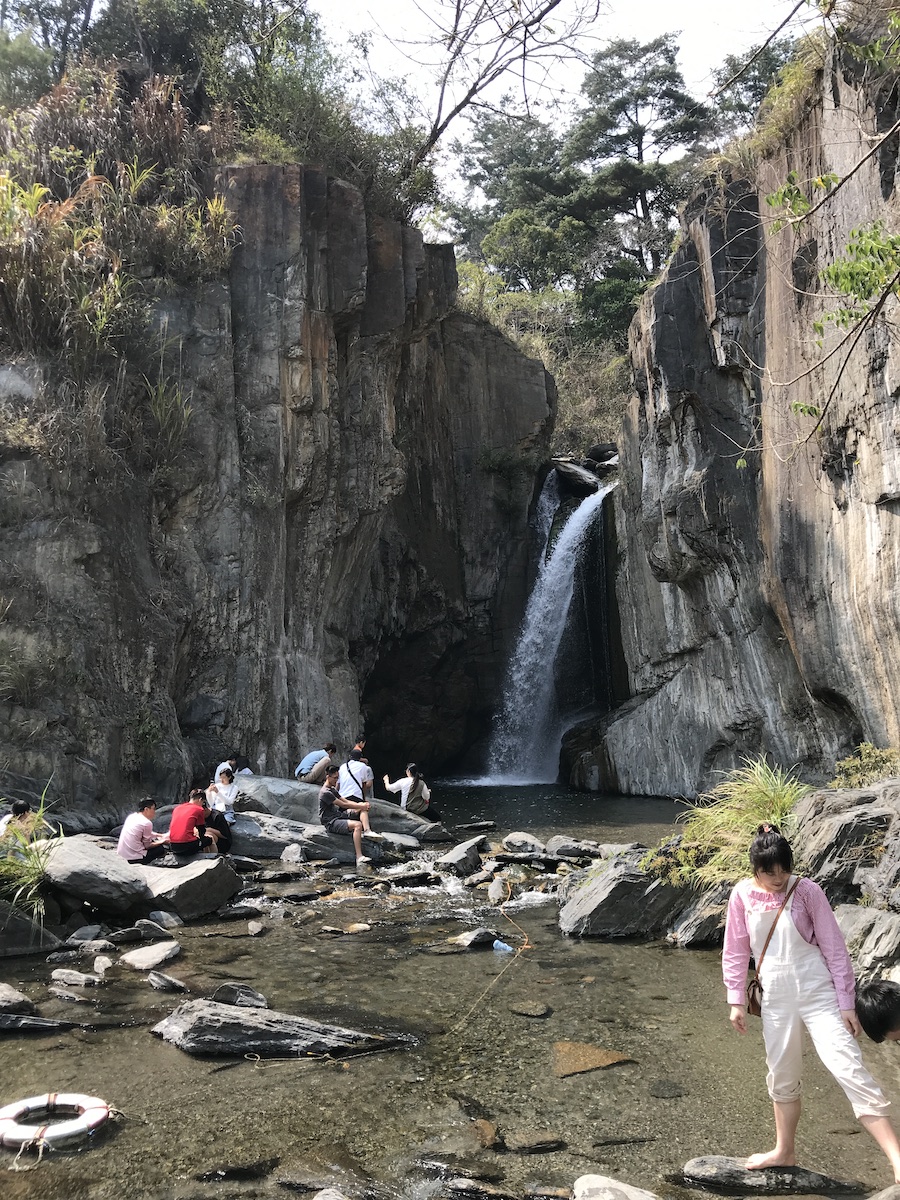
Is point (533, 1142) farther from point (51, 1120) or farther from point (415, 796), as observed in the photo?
point (415, 796)

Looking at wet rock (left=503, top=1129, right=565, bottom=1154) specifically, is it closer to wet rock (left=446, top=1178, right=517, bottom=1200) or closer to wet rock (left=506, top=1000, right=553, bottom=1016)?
wet rock (left=446, top=1178, right=517, bottom=1200)

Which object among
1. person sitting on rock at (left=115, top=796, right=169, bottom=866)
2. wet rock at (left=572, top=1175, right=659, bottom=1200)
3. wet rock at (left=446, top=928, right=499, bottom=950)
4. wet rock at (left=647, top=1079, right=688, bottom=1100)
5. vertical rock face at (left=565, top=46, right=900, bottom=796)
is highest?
vertical rock face at (left=565, top=46, right=900, bottom=796)

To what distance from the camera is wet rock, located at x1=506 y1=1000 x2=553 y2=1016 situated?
5957 mm

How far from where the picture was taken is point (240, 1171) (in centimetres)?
389

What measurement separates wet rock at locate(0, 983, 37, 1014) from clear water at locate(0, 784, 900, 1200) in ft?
0.49

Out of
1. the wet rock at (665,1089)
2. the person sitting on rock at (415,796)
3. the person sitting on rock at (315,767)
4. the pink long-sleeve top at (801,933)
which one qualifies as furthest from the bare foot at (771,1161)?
the person sitting on rock at (415,796)

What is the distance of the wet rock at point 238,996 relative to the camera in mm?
5742

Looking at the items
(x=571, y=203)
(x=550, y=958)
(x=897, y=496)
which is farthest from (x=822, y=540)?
(x=571, y=203)

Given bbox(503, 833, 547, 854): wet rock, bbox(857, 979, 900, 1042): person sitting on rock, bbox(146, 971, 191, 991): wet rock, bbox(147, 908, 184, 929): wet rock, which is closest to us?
bbox(857, 979, 900, 1042): person sitting on rock

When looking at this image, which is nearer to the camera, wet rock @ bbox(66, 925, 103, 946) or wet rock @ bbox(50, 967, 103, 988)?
wet rock @ bbox(50, 967, 103, 988)

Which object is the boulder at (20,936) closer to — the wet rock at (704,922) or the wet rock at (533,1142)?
the wet rock at (533,1142)

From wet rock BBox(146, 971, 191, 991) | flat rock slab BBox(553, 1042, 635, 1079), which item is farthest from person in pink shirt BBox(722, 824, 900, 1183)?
wet rock BBox(146, 971, 191, 991)

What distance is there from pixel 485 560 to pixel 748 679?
9.88 meters

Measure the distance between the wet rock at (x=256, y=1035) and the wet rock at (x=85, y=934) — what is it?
2.31 meters
